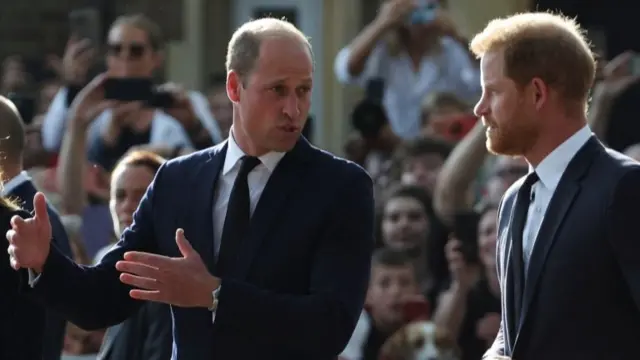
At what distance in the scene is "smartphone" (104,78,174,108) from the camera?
25.9 feet

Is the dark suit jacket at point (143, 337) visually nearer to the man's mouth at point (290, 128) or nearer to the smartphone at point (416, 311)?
the man's mouth at point (290, 128)

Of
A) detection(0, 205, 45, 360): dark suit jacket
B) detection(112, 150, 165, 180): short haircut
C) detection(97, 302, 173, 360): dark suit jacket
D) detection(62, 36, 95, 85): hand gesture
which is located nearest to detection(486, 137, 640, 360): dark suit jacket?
detection(0, 205, 45, 360): dark suit jacket

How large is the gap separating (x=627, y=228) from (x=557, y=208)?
213 millimetres

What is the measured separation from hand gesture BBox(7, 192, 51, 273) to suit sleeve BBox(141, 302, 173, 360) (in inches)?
39.2

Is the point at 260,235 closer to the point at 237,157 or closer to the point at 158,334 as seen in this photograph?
the point at 237,157

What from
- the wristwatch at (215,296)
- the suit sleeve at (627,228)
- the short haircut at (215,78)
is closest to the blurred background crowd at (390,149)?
the wristwatch at (215,296)

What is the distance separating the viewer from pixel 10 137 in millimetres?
5113

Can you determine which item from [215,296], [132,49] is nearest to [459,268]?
[132,49]

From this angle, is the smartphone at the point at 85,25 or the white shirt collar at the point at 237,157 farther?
the smartphone at the point at 85,25

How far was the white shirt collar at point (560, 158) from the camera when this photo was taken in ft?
12.7

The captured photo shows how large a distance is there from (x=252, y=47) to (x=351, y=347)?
292cm

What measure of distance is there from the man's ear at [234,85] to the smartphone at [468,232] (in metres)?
2.98

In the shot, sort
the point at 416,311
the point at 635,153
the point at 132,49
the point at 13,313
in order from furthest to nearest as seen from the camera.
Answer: the point at 132,49, the point at 635,153, the point at 416,311, the point at 13,313

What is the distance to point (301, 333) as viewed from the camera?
12.4 ft
